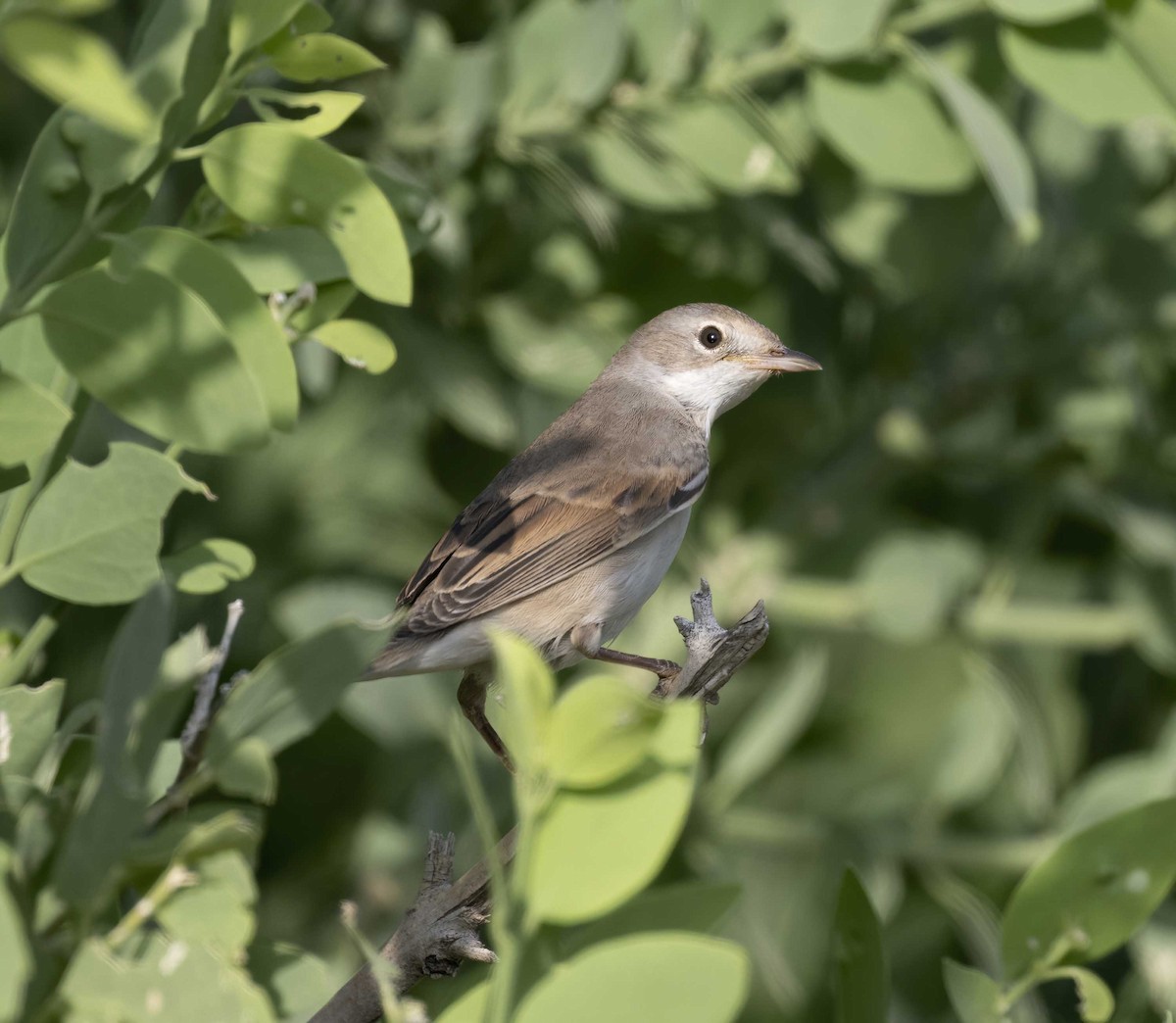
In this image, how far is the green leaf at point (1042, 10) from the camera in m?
2.79

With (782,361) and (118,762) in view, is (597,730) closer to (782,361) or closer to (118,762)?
(118,762)

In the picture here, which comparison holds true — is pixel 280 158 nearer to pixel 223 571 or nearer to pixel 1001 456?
pixel 223 571

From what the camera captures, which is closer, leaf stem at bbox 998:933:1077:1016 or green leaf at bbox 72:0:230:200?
green leaf at bbox 72:0:230:200

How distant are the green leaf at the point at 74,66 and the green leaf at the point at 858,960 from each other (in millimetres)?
1299

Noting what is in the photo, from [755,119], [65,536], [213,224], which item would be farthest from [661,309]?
[65,536]

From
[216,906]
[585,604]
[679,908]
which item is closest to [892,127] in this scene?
[585,604]

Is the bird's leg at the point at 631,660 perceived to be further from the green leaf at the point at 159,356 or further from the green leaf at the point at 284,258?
the green leaf at the point at 159,356

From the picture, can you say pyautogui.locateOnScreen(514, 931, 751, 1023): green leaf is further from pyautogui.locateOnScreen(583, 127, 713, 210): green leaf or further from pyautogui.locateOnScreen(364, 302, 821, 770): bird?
pyautogui.locateOnScreen(583, 127, 713, 210): green leaf

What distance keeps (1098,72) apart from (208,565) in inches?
79.8

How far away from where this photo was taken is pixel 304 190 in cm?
178

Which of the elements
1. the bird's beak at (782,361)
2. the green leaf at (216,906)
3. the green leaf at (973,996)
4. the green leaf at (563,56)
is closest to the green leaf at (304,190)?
the green leaf at (216,906)

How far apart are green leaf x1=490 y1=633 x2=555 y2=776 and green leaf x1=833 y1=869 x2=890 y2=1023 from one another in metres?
0.68

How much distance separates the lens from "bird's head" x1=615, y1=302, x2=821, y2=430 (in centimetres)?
407

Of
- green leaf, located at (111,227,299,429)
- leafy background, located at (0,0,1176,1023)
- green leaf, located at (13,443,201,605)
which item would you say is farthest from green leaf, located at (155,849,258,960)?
green leaf, located at (111,227,299,429)
